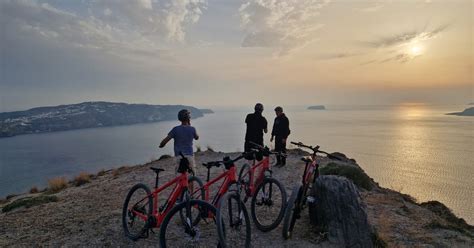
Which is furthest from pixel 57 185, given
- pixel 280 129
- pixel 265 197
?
pixel 265 197

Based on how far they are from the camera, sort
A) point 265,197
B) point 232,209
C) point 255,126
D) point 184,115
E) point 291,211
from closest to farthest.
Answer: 1. point 232,209
2. point 291,211
3. point 184,115
4. point 265,197
5. point 255,126

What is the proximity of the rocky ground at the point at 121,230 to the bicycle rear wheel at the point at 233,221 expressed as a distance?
0.62 m

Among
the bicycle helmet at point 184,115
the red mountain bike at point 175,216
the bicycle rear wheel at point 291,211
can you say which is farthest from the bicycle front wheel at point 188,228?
the bicycle helmet at point 184,115

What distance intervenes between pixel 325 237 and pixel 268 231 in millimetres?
1149

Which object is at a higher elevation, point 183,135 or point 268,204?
point 183,135

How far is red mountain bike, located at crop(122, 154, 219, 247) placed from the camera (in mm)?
4344

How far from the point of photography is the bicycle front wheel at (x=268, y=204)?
575cm

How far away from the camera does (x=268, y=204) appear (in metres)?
6.07

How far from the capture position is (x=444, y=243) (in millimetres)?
6164

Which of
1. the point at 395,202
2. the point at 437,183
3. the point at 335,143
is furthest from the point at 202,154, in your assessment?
the point at 335,143

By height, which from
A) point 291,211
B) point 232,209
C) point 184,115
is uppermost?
point 184,115

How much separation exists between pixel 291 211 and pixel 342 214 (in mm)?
1020

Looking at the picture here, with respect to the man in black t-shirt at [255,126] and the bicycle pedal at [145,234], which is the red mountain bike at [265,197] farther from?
the man in black t-shirt at [255,126]

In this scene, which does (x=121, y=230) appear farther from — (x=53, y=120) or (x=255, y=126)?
(x=53, y=120)
